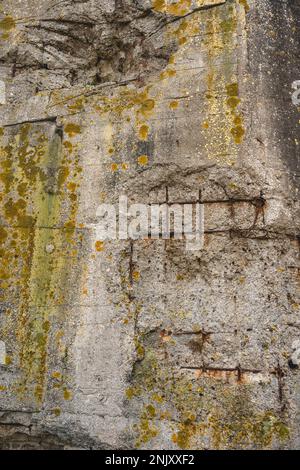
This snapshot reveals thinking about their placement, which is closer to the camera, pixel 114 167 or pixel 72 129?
pixel 114 167

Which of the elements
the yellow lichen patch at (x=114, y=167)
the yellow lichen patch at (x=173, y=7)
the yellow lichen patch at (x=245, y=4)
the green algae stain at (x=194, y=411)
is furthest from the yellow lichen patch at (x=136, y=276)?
the yellow lichen patch at (x=245, y=4)

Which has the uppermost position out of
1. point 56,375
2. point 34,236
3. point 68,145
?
point 68,145

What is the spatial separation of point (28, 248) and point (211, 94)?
1917 millimetres

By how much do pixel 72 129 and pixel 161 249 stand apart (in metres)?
1.32

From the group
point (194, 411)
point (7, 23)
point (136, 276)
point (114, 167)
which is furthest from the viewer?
point (7, 23)

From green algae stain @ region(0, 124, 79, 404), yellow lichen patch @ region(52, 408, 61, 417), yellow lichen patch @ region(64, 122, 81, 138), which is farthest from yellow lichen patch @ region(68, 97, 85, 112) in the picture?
yellow lichen patch @ region(52, 408, 61, 417)

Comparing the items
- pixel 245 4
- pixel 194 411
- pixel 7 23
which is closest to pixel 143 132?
pixel 245 4

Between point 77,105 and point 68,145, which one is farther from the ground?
point 77,105

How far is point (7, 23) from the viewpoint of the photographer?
4.49 meters

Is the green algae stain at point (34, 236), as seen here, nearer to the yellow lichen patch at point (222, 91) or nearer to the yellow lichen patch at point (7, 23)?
the yellow lichen patch at point (7, 23)

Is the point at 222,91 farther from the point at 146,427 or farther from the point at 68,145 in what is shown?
the point at 146,427

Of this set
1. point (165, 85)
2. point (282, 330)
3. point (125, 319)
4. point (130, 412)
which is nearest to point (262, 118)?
point (165, 85)

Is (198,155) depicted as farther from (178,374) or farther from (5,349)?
(5,349)

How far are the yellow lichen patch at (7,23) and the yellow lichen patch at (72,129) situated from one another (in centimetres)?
125
